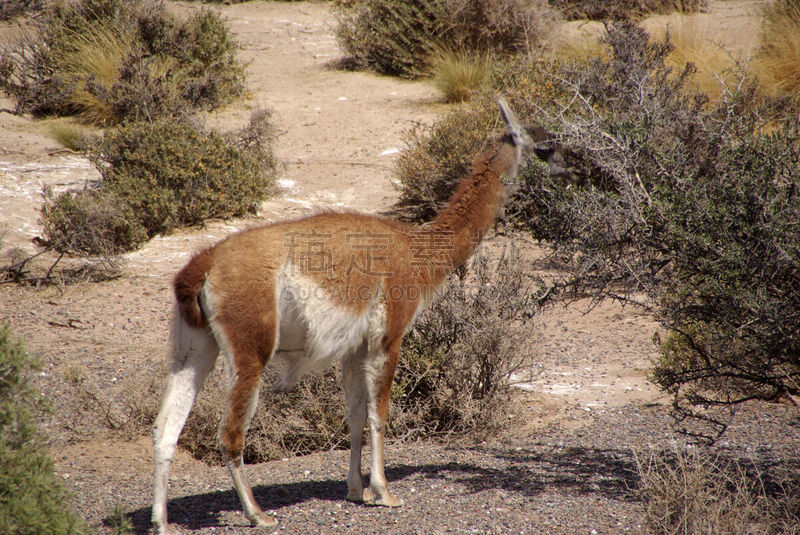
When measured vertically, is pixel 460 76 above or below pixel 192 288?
above

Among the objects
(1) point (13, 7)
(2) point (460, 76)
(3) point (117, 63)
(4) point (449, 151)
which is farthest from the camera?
(1) point (13, 7)

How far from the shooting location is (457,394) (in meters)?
5.73

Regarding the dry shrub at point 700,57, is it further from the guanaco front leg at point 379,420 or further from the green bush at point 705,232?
the guanaco front leg at point 379,420

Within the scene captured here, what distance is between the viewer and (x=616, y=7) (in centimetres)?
1614

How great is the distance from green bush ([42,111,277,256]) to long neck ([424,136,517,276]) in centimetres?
560

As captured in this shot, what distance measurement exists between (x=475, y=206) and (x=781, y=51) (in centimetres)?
993

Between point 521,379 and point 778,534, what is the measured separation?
10.1ft

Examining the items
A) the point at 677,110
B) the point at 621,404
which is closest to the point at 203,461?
the point at 621,404

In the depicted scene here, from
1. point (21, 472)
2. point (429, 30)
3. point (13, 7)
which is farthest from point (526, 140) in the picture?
point (13, 7)

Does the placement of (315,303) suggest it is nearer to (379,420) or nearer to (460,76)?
(379,420)

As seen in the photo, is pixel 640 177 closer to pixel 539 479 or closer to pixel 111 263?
pixel 539 479

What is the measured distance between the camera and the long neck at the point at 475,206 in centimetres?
468

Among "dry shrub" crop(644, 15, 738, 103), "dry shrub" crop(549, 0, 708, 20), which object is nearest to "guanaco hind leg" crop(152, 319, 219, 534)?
"dry shrub" crop(644, 15, 738, 103)

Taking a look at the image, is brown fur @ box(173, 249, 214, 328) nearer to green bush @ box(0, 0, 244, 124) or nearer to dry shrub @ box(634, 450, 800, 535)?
dry shrub @ box(634, 450, 800, 535)
